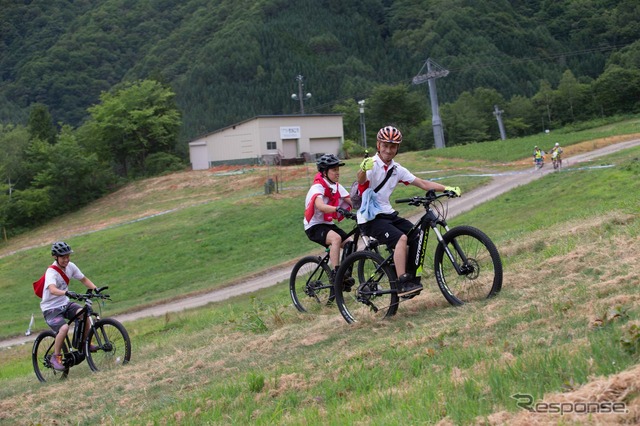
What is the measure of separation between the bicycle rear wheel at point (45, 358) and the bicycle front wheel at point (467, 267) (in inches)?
262

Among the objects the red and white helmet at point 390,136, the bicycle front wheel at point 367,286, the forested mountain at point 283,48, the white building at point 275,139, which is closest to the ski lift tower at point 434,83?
the white building at point 275,139

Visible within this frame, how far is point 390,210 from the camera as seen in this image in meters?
9.22

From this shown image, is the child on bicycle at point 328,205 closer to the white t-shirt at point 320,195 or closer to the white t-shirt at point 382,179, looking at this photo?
the white t-shirt at point 320,195

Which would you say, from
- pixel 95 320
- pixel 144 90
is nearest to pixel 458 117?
pixel 144 90

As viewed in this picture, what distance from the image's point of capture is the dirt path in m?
24.8

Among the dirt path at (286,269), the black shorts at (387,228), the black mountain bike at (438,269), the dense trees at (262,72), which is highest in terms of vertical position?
the dense trees at (262,72)

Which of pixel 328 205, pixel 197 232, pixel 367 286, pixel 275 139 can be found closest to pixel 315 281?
pixel 328 205

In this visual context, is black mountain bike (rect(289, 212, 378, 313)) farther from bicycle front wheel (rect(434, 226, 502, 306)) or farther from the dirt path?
the dirt path

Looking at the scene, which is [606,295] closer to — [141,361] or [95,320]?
[141,361]

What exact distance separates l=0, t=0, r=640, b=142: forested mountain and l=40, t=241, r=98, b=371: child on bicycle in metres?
111

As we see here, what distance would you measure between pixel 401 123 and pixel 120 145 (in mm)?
36926

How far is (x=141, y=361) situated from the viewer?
435 inches

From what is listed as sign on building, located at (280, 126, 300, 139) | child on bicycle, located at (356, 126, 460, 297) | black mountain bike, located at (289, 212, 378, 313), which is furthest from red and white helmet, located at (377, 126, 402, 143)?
sign on building, located at (280, 126, 300, 139)

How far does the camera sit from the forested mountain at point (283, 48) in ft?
449
